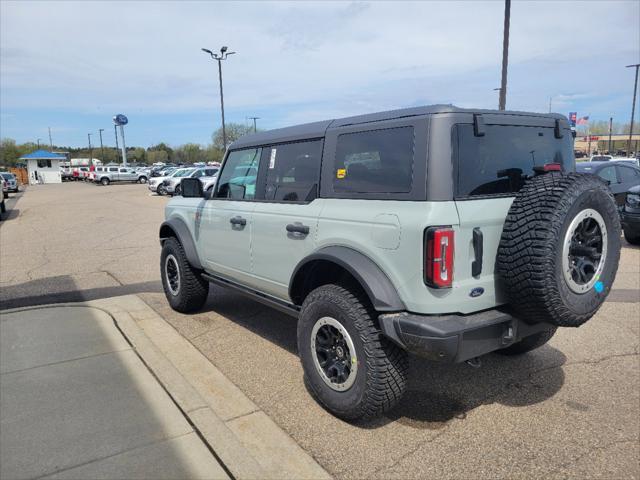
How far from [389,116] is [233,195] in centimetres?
199

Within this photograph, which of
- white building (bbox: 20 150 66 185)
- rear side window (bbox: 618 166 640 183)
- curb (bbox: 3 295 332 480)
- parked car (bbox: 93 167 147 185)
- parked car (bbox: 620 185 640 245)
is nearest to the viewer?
curb (bbox: 3 295 332 480)

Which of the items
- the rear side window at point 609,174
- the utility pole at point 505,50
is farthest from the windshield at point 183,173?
the rear side window at point 609,174

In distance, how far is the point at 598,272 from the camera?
2807mm

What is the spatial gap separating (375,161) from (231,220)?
5.80 feet

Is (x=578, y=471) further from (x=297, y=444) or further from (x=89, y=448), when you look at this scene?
(x=89, y=448)

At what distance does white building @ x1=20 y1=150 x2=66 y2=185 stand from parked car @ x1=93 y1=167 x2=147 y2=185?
12937 millimetres

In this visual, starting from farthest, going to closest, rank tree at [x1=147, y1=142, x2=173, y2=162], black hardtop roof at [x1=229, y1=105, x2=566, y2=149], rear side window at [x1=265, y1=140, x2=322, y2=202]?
1. tree at [x1=147, y1=142, x2=173, y2=162]
2. rear side window at [x1=265, y1=140, x2=322, y2=202]
3. black hardtop roof at [x1=229, y1=105, x2=566, y2=149]

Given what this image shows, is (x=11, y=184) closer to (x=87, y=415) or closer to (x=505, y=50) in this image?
(x=505, y=50)

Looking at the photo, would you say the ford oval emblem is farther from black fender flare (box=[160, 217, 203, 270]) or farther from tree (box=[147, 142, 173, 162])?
tree (box=[147, 142, 173, 162])

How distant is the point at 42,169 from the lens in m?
56.0

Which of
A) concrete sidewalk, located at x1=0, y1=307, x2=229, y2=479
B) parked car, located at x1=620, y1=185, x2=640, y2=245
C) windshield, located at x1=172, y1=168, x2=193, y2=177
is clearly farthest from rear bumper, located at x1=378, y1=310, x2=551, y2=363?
windshield, located at x1=172, y1=168, x2=193, y2=177

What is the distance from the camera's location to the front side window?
4.14m

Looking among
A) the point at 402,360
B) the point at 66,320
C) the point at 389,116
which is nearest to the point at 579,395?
the point at 402,360

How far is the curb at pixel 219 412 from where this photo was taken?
2598 millimetres
